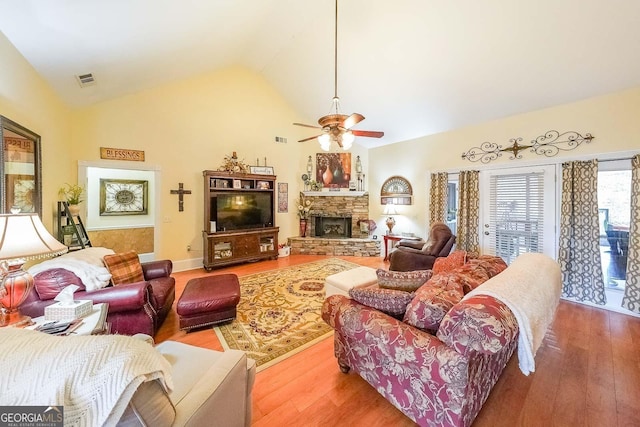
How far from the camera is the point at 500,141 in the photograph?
4238mm

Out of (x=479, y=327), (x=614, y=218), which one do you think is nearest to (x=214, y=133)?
(x=479, y=327)

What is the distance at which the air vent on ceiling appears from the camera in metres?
3.21

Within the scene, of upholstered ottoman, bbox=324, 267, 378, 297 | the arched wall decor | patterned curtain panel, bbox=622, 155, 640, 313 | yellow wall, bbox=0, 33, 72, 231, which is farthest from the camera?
the arched wall decor

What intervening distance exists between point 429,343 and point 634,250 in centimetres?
371

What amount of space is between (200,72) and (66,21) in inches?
109

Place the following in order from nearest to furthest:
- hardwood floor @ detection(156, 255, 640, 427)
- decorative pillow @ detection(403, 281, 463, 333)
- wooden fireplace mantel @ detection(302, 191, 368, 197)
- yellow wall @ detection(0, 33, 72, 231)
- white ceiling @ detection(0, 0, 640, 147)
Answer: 1. decorative pillow @ detection(403, 281, 463, 333)
2. hardwood floor @ detection(156, 255, 640, 427)
3. yellow wall @ detection(0, 33, 72, 231)
4. white ceiling @ detection(0, 0, 640, 147)
5. wooden fireplace mantel @ detection(302, 191, 368, 197)

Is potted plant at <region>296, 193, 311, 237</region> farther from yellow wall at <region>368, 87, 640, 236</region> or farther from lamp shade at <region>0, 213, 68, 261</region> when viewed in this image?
lamp shade at <region>0, 213, 68, 261</region>

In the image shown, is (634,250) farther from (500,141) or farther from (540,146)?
(500,141)

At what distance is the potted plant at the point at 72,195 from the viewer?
3.57 m

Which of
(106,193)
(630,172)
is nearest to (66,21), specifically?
(106,193)

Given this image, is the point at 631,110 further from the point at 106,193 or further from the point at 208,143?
the point at 106,193

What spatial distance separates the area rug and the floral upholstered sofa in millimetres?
658

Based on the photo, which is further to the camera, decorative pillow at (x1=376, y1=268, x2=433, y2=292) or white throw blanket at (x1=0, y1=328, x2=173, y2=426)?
decorative pillow at (x1=376, y1=268, x2=433, y2=292)

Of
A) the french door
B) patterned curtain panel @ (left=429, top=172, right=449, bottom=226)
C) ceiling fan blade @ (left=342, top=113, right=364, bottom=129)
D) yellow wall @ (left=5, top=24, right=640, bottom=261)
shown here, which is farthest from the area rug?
the french door
